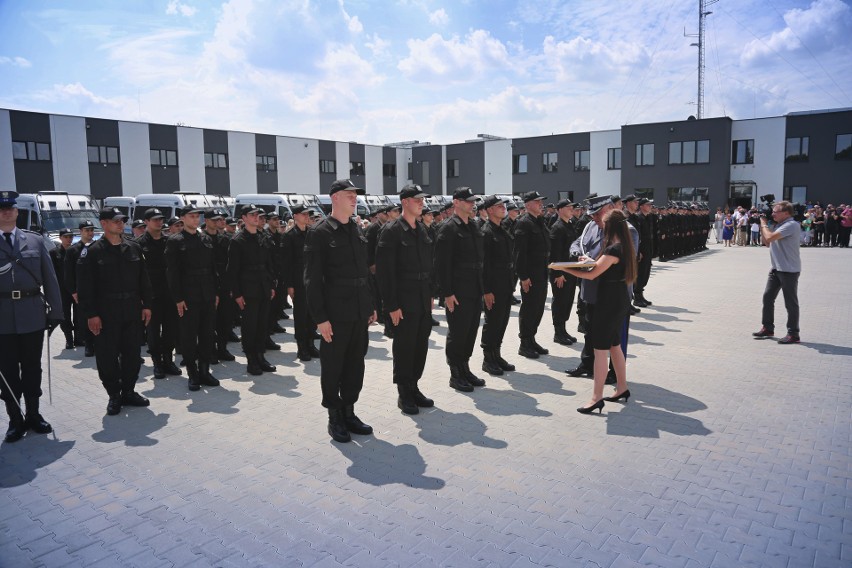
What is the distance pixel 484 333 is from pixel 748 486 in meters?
3.61

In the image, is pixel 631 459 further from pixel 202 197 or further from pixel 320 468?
pixel 202 197

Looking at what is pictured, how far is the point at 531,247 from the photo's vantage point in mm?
7844

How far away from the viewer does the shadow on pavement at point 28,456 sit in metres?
4.48

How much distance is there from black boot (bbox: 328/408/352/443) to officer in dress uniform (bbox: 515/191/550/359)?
3.54 m

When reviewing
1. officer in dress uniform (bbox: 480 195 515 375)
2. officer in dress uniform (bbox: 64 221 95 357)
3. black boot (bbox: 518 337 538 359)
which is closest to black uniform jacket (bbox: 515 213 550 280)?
officer in dress uniform (bbox: 480 195 515 375)

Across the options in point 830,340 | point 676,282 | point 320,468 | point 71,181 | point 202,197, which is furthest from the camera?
point 71,181

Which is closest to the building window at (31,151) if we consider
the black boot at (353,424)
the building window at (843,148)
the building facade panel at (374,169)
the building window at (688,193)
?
the building facade panel at (374,169)

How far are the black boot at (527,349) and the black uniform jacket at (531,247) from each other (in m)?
0.94

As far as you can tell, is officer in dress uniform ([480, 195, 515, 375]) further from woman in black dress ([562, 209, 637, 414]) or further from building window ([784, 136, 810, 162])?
building window ([784, 136, 810, 162])

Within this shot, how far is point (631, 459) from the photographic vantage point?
180 inches

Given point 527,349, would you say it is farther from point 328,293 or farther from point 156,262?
point 156,262

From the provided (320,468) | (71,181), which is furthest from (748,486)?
(71,181)

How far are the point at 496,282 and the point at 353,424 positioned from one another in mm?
2776

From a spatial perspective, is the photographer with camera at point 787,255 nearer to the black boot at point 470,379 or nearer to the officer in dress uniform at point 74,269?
the black boot at point 470,379
